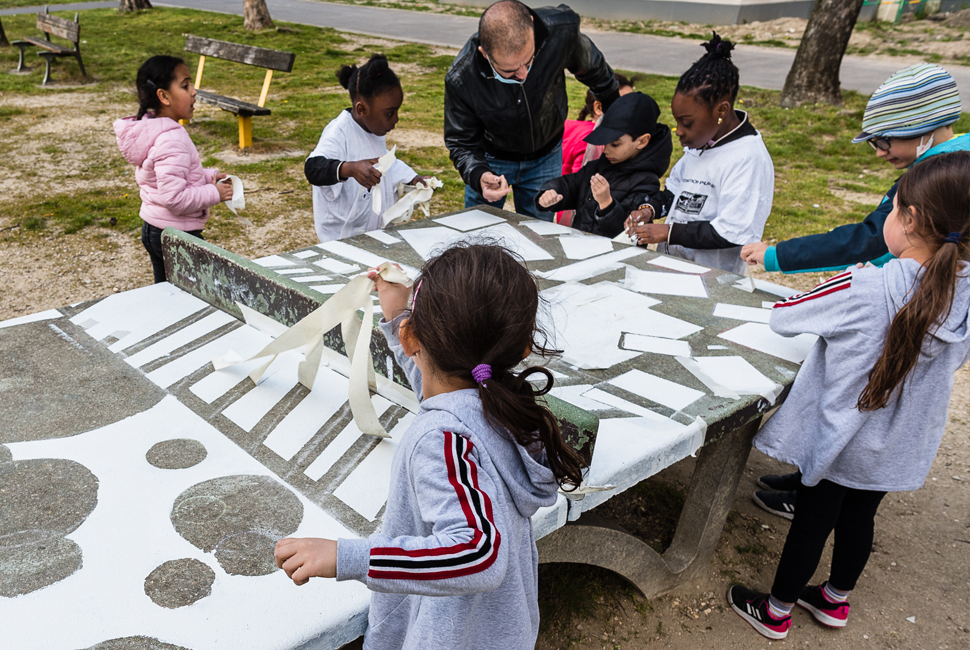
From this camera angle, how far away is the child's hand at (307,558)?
1.09 metres

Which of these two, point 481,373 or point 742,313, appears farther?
point 742,313

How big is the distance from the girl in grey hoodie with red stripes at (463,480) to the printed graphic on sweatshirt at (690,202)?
2006 mm

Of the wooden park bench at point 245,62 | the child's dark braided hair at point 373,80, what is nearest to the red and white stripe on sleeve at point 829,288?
the child's dark braided hair at point 373,80

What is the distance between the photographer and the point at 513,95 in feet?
11.5

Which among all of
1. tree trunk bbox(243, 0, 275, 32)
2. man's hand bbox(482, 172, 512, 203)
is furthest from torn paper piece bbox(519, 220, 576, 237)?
tree trunk bbox(243, 0, 275, 32)

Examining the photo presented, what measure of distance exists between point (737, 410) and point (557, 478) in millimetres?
881

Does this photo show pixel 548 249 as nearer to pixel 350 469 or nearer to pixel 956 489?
pixel 350 469

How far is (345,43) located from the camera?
567 inches

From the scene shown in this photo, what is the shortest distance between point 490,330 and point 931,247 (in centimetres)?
132

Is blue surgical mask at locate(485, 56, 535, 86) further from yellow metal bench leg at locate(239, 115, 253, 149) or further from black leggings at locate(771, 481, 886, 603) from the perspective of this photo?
yellow metal bench leg at locate(239, 115, 253, 149)

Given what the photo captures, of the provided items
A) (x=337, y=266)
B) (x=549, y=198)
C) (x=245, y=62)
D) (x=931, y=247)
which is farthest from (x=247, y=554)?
(x=245, y=62)

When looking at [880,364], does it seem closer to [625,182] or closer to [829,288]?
[829,288]

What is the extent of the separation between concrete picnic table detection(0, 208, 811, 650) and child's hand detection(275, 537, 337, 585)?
9.8 inches

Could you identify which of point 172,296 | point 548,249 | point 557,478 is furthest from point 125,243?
point 557,478
